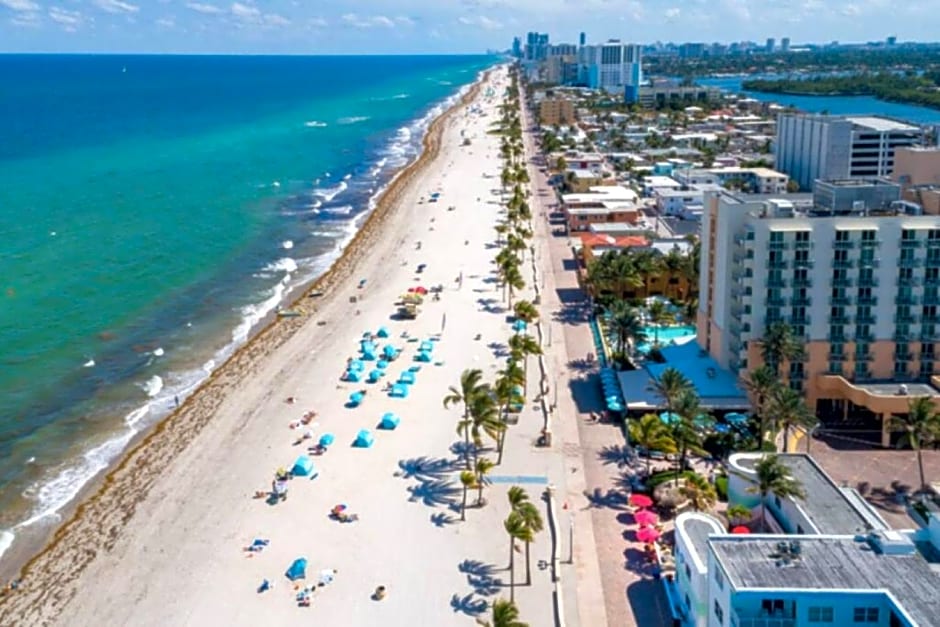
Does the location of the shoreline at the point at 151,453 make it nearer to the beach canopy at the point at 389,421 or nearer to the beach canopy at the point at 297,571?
the beach canopy at the point at 297,571

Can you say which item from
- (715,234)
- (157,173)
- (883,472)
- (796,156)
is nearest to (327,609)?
(883,472)

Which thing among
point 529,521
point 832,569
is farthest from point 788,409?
point 832,569

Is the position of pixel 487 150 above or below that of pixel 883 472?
above

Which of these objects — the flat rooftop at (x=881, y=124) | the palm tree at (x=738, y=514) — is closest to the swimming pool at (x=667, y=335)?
the palm tree at (x=738, y=514)

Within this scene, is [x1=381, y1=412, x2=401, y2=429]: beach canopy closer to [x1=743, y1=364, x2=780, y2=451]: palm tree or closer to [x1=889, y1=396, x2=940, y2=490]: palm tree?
[x1=743, y1=364, x2=780, y2=451]: palm tree

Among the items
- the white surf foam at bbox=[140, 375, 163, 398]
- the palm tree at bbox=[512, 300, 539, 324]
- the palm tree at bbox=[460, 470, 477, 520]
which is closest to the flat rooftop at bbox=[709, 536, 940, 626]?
the palm tree at bbox=[460, 470, 477, 520]

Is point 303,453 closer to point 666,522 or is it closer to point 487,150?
point 666,522
